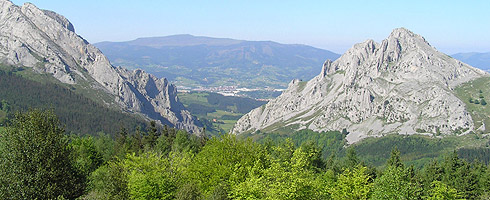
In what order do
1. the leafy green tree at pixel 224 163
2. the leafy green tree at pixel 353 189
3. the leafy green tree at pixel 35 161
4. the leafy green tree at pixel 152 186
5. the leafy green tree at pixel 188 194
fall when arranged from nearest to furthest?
the leafy green tree at pixel 188 194 → the leafy green tree at pixel 35 161 → the leafy green tree at pixel 152 186 → the leafy green tree at pixel 224 163 → the leafy green tree at pixel 353 189

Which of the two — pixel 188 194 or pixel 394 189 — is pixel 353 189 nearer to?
pixel 394 189

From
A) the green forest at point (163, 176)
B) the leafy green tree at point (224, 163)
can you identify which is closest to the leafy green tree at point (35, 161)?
the green forest at point (163, 176)

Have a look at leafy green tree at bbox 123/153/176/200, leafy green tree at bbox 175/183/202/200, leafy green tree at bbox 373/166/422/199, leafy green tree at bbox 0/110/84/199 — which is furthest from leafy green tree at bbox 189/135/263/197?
leafy green tree at bbox 373/166/422/199

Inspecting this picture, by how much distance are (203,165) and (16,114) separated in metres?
25.3

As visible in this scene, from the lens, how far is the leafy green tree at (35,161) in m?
41.4

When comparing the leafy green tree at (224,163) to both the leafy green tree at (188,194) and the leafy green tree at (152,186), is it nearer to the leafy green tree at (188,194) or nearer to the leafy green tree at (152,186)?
the leafy green tree at (152,186)

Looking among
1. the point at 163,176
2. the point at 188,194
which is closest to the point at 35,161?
the point at 163,176

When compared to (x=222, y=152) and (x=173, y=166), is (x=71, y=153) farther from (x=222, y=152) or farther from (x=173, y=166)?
(x=222, y=152)

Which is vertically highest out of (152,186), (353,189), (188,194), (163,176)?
(188,194)

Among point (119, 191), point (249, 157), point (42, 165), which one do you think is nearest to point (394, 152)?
point (249, 157)

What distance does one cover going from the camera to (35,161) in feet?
142

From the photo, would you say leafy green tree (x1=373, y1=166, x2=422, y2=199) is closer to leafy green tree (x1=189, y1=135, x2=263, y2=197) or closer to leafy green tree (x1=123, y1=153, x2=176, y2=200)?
leafy green tree (x1=189, y1=135, x2=263, y2=197)

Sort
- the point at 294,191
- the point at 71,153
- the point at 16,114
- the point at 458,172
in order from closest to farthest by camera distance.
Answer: the point at 294,191, the point at 16,114, the point at 71,153, the point at 458,172

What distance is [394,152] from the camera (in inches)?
3969
